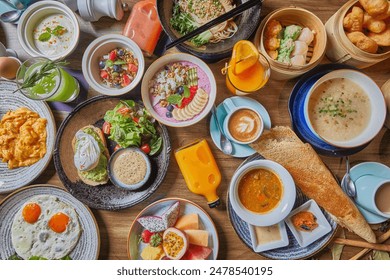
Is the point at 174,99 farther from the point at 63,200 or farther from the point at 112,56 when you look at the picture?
the point at 63,200

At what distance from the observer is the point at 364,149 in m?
1.83

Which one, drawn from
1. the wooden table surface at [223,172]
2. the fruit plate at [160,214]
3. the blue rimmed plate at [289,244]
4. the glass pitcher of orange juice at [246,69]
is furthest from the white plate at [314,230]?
the glass pitcher of orange juice at [246,69]

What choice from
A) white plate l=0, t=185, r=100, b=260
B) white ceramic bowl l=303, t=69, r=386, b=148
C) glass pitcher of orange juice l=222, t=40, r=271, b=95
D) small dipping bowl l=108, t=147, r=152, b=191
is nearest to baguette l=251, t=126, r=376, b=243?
white ceramic bowl l=303, t=69, r=386, b=148

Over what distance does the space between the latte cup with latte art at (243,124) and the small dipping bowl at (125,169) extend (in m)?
0.43

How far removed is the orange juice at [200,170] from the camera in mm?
1748

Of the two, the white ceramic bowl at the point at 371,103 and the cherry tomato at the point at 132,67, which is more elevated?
the cherry tomato at the point at 132,67

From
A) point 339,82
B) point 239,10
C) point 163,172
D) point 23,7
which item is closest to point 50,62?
point 23,7

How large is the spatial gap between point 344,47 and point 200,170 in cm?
91

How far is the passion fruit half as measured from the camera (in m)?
1.71

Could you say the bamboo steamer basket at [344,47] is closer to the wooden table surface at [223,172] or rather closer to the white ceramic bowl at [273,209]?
the wooden table surface at [223,172]

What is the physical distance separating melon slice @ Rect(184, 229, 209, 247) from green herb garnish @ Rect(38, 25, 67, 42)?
1211 mm

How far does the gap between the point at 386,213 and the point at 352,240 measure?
0.70ft

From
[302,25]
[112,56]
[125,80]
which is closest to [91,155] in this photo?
[125,80]

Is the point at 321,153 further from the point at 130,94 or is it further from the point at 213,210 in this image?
the point at 130,94
